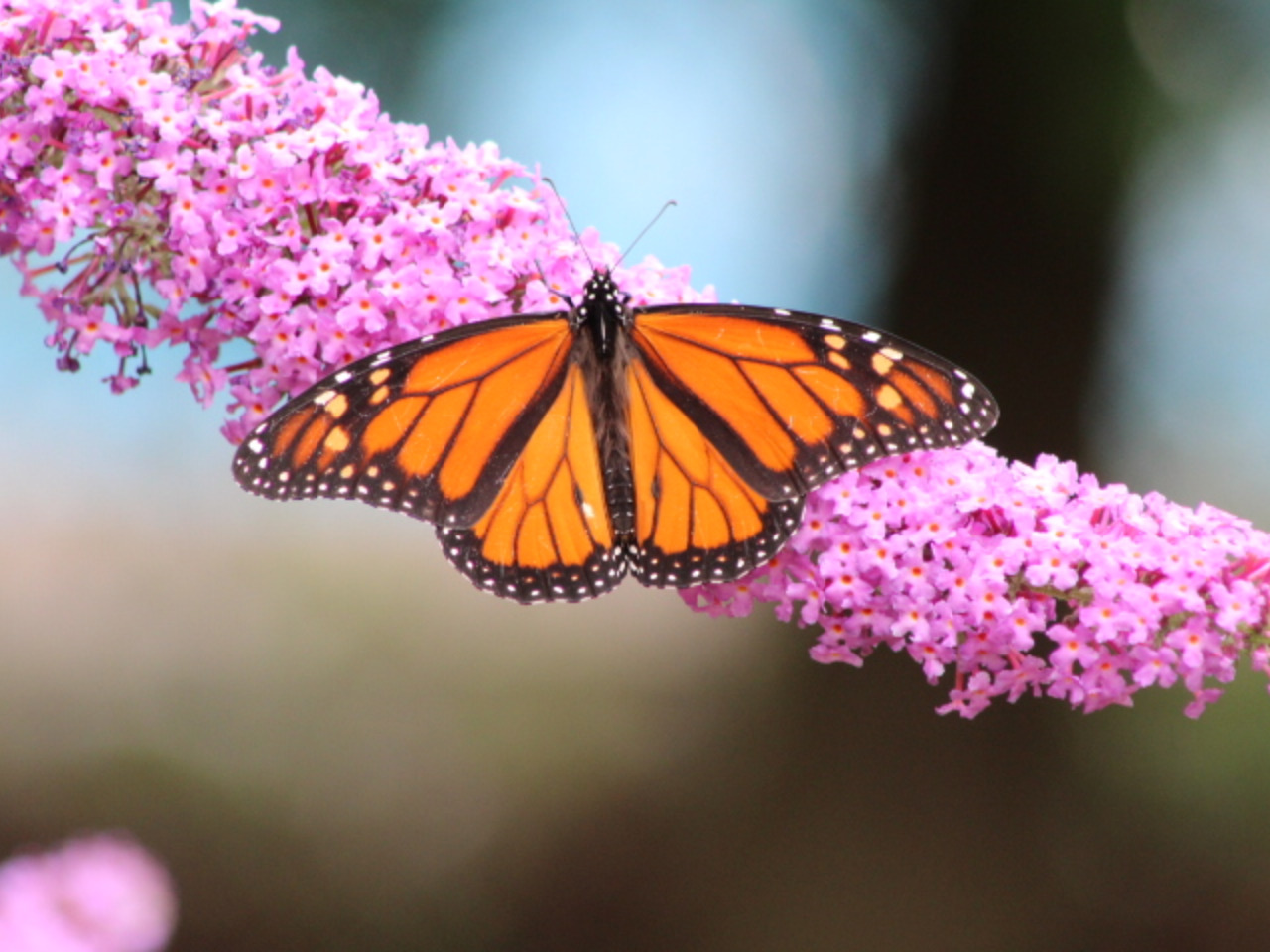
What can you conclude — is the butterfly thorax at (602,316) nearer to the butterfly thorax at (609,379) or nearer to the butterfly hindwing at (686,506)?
the butterfly thorax at (609,379)

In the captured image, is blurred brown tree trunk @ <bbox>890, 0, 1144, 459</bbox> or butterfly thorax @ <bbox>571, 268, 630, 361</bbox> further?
blurred brown tree trunk @ <bbox>890, 0, 1144, 459</bbox>

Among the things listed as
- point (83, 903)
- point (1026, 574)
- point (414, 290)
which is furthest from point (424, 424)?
point (83, 903)

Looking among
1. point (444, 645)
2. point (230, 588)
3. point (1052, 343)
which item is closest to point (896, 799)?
point (1052, 343)

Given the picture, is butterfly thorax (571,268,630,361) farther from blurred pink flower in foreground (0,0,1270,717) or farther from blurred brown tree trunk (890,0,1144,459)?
blurred brown tree trunk (890,0,1144,459)

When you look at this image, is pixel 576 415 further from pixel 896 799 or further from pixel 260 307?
pixel 896 799

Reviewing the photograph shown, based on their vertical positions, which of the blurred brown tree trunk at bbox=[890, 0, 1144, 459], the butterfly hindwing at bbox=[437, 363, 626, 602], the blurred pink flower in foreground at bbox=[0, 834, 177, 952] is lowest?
the blurred pink flower in foreground at bbox=[0, 834, 177, 952]

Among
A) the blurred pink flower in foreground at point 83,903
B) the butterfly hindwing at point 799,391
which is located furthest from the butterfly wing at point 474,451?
the blurred pink flower in foreground at point 83,903

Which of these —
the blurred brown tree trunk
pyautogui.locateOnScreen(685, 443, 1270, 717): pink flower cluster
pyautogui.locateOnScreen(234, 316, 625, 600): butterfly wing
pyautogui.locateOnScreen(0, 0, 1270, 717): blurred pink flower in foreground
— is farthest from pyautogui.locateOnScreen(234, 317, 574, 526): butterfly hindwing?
the blurred brown tree trunk
